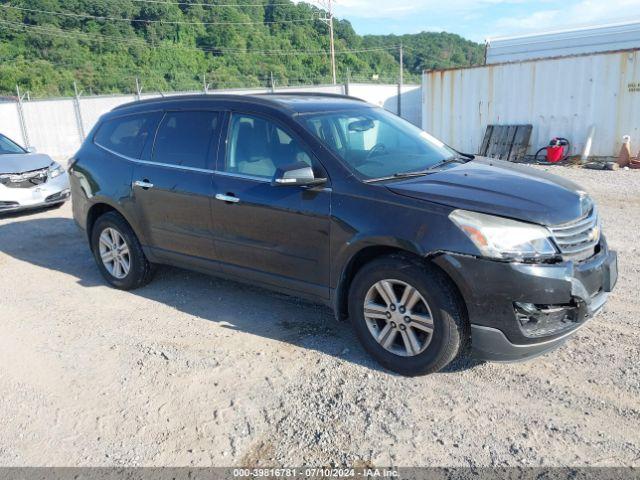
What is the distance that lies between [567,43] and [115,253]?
1485 centimetres

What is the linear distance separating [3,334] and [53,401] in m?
1.43

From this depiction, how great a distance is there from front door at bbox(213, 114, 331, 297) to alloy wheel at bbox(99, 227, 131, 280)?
1.36m

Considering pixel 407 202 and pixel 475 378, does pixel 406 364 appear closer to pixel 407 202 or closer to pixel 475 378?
pixel 475 378

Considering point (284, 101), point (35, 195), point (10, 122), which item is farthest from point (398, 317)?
point (10, 122)

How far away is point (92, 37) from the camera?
5388cm

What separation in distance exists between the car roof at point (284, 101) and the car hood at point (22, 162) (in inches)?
195

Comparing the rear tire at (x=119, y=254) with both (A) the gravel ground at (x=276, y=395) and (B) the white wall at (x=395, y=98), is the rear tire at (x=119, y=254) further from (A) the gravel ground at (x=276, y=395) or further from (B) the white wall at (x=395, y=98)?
(B) the white wall at (x=395, y=98)

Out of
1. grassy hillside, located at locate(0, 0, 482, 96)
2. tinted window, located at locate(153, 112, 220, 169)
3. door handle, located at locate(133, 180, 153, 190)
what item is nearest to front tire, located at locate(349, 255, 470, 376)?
tinted window, located at locate(153, 112, 220, 169)

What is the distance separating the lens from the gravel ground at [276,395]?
9.80 ft

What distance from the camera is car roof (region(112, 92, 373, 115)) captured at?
14.4 ft

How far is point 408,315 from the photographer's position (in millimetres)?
3541

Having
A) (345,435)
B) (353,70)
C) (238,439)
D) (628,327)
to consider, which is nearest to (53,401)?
(238,439)

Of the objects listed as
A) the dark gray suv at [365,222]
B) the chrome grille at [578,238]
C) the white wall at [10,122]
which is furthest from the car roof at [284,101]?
the white wall at [10,122]

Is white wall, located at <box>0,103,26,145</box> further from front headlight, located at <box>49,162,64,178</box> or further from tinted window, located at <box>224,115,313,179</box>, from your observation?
tinted window, located at <box>224,115,313,179</box>
